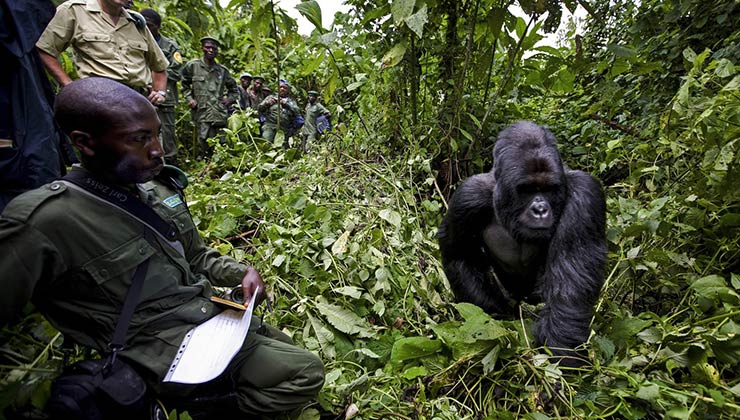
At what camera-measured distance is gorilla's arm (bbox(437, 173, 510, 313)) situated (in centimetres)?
238

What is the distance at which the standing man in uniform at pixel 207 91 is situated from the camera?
258 inches

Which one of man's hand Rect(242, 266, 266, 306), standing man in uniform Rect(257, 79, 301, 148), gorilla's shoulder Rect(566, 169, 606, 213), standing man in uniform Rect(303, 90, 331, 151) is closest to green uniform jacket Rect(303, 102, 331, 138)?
standing man in uniform Rect(303, 90, 331, 151)

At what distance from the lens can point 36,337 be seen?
148 cm

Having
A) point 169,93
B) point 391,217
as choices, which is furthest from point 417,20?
point 169,93

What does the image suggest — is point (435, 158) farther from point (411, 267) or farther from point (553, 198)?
point (553, 198)

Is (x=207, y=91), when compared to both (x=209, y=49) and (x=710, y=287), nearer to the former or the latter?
(x=209, y=49)

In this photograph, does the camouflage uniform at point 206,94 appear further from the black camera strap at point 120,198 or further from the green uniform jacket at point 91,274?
the black camera strap at point 120,198

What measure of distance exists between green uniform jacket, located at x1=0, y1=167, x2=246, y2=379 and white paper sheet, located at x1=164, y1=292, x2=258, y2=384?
3 cm

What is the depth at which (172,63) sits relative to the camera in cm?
627

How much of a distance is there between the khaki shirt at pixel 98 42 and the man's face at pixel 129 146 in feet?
6.10

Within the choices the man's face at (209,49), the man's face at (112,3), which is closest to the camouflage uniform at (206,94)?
the man's face at (209,49)

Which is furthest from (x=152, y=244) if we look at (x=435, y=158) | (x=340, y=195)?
(x=435, y=158)

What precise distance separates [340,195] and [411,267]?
113cm

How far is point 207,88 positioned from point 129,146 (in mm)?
5817
